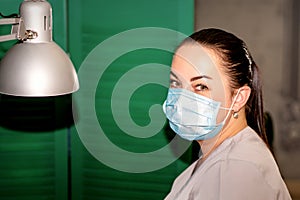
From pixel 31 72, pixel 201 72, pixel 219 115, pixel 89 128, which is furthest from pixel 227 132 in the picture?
pixel 89 128

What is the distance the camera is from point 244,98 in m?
1.97

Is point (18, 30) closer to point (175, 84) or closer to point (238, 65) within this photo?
point (175, 84)

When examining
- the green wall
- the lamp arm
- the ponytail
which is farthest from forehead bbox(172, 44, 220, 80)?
the green wall

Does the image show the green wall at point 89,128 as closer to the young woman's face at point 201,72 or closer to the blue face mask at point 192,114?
the blue face mask at point 192,114

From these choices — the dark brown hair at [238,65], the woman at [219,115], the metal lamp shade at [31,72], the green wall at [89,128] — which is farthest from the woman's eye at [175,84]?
the green wall at [89,128]

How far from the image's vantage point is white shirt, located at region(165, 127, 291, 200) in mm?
1725

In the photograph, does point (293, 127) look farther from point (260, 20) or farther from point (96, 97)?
point (96, 97)

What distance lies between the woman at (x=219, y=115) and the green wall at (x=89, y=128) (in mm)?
795

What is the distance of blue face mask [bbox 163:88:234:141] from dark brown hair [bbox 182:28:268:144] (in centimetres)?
10

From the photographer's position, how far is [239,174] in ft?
5.68

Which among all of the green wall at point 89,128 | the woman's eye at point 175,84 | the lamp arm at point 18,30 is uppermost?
the lamp arm at point 18,30

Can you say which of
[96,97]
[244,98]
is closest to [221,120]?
[244,98]

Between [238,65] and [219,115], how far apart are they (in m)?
0.17

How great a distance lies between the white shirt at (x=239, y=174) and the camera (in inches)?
67.9
